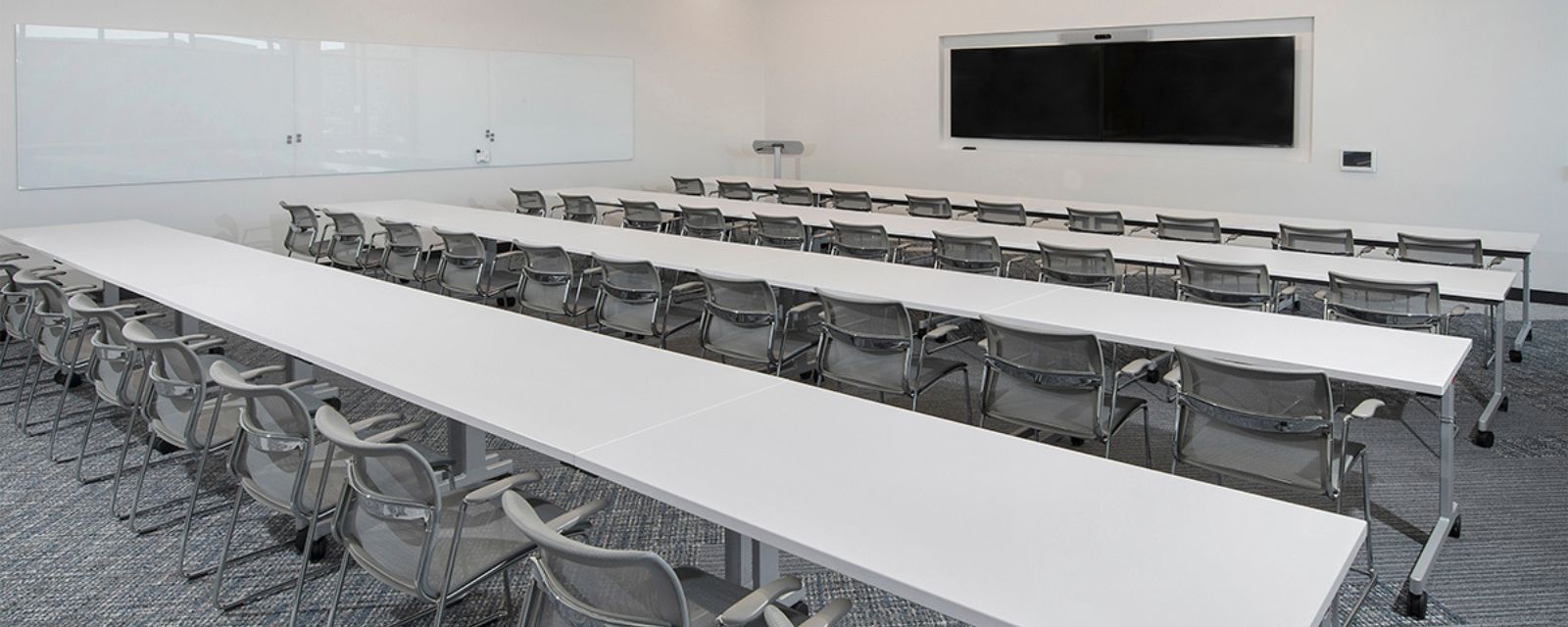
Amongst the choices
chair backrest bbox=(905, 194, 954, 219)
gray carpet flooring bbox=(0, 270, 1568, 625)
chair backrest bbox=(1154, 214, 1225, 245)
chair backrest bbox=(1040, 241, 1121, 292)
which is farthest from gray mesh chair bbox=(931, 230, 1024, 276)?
chair backrest bbox=(905, 194, 954, 219)

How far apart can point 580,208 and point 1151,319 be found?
5.92 meters

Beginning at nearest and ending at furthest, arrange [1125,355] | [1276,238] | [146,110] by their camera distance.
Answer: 1. [1125,355]
2. [1276,238]
3. [146,110]

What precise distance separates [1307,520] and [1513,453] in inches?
133

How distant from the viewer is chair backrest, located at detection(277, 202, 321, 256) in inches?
303

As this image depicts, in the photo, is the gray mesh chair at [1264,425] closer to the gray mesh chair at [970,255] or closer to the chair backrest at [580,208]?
the gray mesh chair at [970,255]

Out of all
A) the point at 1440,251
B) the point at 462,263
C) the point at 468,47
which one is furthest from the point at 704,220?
the point at 1440,251

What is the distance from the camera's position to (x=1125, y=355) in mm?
6301

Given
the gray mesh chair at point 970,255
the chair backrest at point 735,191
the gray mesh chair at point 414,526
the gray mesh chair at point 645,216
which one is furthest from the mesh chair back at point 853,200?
the gray mesh chair at point 414,526

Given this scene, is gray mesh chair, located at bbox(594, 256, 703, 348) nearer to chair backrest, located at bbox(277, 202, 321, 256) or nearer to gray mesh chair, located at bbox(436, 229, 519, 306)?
gray mesh chair, located at bbox(436, 229, 519, 306)

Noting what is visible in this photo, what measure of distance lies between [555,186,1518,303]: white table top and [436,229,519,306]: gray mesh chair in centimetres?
215

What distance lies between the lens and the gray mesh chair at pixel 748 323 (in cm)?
461

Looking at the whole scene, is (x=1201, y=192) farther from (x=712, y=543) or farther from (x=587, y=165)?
(x=712, y=543)

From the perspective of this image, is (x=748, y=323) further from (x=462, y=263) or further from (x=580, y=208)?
(x=580, y=208)

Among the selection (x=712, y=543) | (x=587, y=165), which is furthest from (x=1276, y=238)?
(x=587, y=165)
